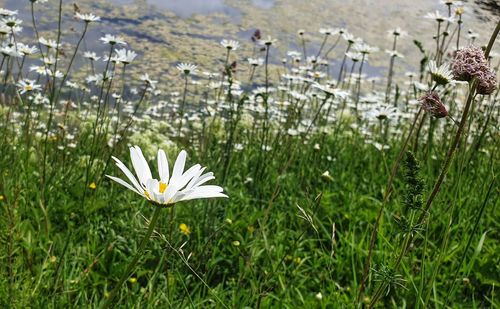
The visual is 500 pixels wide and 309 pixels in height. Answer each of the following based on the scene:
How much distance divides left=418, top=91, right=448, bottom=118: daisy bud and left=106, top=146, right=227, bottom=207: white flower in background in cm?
44

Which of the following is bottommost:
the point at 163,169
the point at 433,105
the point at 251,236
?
the point at 251,236

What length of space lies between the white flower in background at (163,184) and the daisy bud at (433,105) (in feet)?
1.46

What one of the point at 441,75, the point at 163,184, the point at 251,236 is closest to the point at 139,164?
the point at 163,184

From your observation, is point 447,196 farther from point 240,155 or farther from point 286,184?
point 240,155

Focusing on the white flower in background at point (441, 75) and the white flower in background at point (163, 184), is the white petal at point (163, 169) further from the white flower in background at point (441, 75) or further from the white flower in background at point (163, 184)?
the white flower in background at point (441, 75)

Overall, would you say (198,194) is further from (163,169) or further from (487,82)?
(487,82)

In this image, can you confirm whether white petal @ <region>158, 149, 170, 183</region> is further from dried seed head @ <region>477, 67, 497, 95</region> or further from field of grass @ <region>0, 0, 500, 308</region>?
dried seed head @ <region>477, 67, 497, 95</region>

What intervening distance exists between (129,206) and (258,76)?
5.66m

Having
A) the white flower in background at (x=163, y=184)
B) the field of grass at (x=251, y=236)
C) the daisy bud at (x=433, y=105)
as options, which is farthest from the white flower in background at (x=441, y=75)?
the white flower in background at (x=163, y=184)

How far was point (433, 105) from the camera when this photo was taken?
39.2 inches

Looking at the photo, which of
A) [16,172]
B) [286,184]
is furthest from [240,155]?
[16,172]

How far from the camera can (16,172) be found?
7.08ft

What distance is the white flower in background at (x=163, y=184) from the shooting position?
0.69 m

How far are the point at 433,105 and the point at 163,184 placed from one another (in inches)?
20.7
